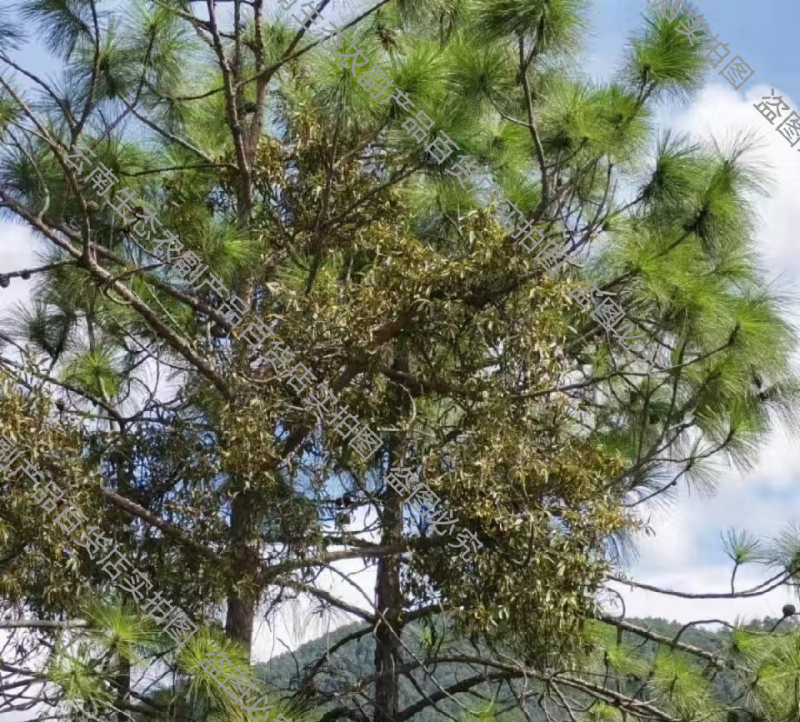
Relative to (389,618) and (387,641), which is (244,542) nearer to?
(389,618)

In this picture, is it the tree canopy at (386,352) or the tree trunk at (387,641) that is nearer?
the tree canopy at (386,352)

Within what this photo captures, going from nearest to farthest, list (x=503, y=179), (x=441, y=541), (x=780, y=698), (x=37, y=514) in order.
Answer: (x=37, y=514) → (x=441, y=541) → (x=780, y=698) → (x=503, y=179)

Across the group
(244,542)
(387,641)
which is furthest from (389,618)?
(244,542)

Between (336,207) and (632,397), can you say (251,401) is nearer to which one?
(336,207)

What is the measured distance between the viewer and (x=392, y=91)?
3186mm

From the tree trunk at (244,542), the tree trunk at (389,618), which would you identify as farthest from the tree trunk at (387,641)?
the tree trunk at (244,542)

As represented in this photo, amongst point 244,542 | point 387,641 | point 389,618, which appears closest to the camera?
point 244,542

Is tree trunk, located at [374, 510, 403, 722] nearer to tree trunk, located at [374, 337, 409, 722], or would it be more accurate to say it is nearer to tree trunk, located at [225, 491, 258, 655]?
tree trunk, located at [374, 337, 409, 722]

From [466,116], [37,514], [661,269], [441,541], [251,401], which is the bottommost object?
[37,514]

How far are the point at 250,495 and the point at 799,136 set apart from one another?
2.00 metres

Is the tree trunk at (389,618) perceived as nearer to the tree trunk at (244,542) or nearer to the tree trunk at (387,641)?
the tree trunk at (387,641)

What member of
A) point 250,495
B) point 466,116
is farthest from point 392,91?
point 250,495

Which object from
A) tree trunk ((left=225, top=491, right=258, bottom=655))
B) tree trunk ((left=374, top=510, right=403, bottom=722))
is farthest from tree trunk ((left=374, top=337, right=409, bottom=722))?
tree trunk ((left=225, top=491, right=258, bottom=655))

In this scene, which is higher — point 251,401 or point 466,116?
point 466,116
